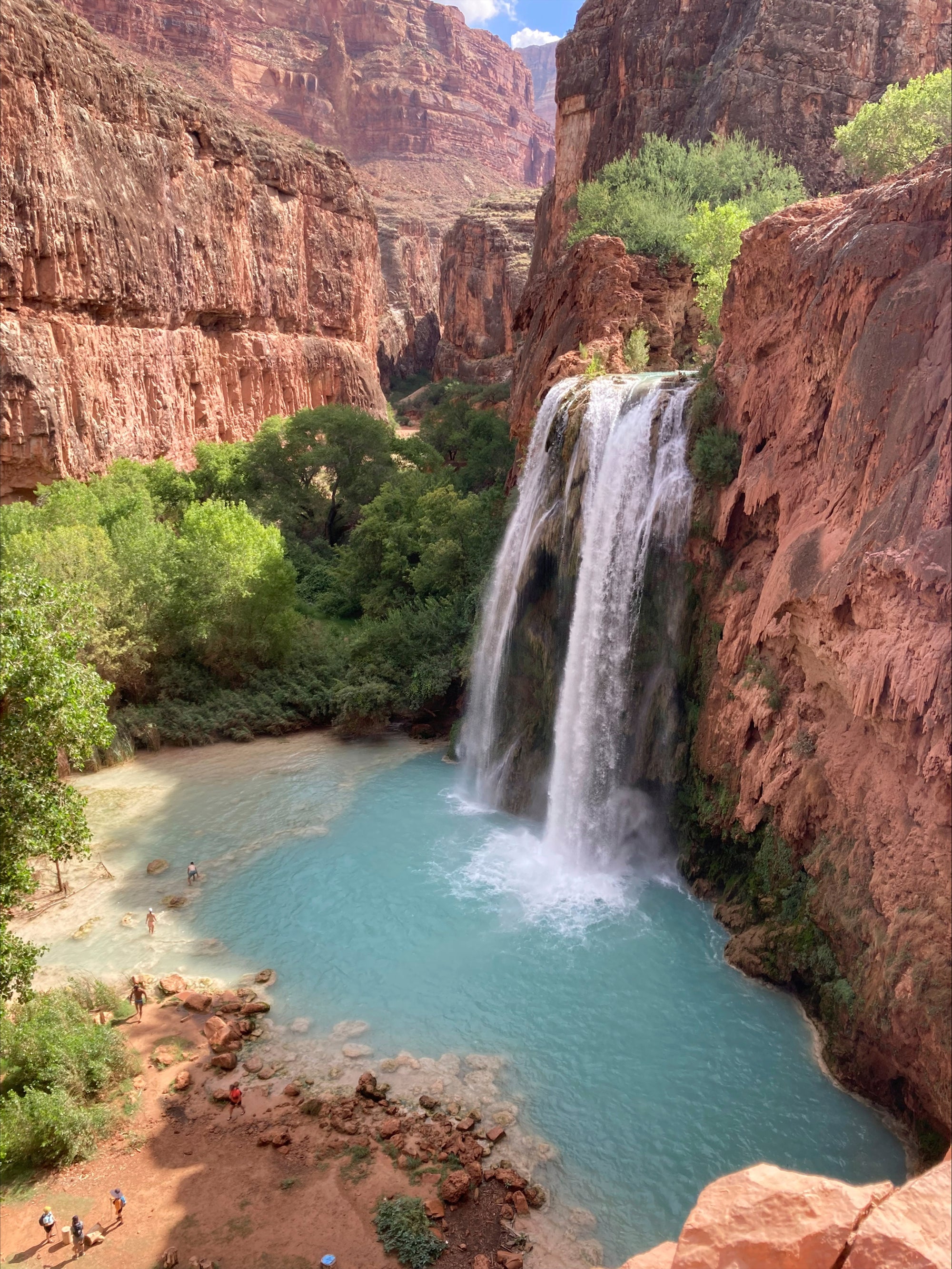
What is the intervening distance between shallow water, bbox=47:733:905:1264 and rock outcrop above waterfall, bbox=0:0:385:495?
18.0 m

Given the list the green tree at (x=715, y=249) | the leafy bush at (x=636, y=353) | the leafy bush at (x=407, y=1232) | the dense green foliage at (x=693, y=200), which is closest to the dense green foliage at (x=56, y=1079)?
the leafy bush at (x=407, y=1232)

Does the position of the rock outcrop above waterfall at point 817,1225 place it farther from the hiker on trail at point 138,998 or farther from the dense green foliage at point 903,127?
the dense green foliage at point 903,127

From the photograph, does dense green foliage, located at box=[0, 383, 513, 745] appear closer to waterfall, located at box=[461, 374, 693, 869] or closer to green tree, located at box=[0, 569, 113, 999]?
waterfall, located at box=[461, 374, 693, 869]

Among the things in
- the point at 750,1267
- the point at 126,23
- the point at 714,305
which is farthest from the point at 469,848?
the point at 126,23

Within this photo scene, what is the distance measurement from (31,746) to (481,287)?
6178 cm

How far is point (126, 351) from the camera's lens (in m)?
33.7

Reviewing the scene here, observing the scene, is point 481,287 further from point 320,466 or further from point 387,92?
point 387,92

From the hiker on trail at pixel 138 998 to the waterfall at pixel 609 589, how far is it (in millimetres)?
7559

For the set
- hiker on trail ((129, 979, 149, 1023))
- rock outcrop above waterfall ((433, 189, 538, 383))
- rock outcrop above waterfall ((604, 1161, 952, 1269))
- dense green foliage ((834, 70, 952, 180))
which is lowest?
hiker on trail ((129, 979, 149, 1023))

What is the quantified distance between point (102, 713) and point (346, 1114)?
6180 millimetres

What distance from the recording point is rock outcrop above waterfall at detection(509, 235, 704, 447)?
2405 centimetres

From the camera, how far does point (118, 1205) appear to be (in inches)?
347

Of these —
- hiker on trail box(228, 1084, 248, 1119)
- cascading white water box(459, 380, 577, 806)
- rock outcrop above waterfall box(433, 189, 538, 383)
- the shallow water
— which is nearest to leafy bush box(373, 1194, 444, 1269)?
the shallow water

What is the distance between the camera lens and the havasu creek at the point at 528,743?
30.8 ft
